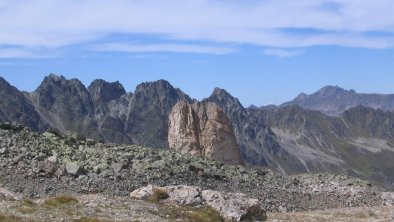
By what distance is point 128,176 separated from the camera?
54312mm

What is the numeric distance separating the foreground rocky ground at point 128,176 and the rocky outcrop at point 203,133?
2662 cm

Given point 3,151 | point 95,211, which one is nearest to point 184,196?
point 95,211

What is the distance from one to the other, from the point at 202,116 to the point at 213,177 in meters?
47.4

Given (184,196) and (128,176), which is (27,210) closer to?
(184,196)

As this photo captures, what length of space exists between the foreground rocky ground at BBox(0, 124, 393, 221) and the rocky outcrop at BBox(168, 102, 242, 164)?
87.3 feet

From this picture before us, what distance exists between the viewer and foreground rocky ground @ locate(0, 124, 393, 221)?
164 ft

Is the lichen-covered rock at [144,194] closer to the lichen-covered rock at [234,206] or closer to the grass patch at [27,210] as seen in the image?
the lichen-covered rock at [234,206]

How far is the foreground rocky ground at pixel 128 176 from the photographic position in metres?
50.1

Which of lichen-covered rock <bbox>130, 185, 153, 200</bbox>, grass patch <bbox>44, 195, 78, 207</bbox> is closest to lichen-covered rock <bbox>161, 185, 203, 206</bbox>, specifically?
lichen-covered rock <bbox>130, 185, 153, 200</bbox>

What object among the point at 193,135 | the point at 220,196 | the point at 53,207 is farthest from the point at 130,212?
the point at 193,135

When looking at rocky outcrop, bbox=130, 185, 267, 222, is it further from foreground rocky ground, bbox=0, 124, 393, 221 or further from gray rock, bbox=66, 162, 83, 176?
gray rock, bbox=66, 162, 83, 176

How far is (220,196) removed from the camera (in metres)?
43.1

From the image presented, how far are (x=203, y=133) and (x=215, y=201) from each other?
62.4 metres

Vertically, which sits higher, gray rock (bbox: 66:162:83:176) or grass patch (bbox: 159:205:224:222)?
gray rock (bbox: 66:162:83:176)
